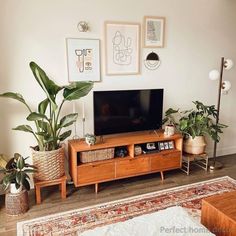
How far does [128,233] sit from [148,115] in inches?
73.5

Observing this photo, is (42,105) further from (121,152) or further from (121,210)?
(121,210)

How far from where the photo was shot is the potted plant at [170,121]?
3.18 metres

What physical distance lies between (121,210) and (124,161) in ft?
1.90

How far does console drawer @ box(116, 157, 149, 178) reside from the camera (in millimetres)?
2914

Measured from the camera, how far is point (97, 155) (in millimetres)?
2820

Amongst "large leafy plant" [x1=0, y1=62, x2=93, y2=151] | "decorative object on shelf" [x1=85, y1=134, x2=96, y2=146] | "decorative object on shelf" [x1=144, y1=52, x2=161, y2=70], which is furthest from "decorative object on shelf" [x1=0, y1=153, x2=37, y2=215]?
"decorative object on shelf" [x1=144, y1=52, x2=161, y2=70]

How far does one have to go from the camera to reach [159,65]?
3.34 metres

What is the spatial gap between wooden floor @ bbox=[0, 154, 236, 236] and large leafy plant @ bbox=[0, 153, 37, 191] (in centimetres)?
30

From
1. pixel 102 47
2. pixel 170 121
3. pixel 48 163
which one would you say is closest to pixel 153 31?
pixel 102 47

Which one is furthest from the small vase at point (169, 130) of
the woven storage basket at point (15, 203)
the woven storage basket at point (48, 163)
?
the woven storage basket at point (15, 203)

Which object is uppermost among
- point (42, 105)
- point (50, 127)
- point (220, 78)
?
point (220, 78)

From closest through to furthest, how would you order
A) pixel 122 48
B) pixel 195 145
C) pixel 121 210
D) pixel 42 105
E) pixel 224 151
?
pixel 121 210 < pixel 42 105 < pixel 122 48 < pixel 195 145 < pixel 224 151

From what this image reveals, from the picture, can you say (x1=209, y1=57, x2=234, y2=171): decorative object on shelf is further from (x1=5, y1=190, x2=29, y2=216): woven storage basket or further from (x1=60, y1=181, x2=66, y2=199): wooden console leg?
(x1=5, y1=190, x2=29, y2=216): woven storage basket

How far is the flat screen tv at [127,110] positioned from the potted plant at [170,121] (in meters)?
0.13
